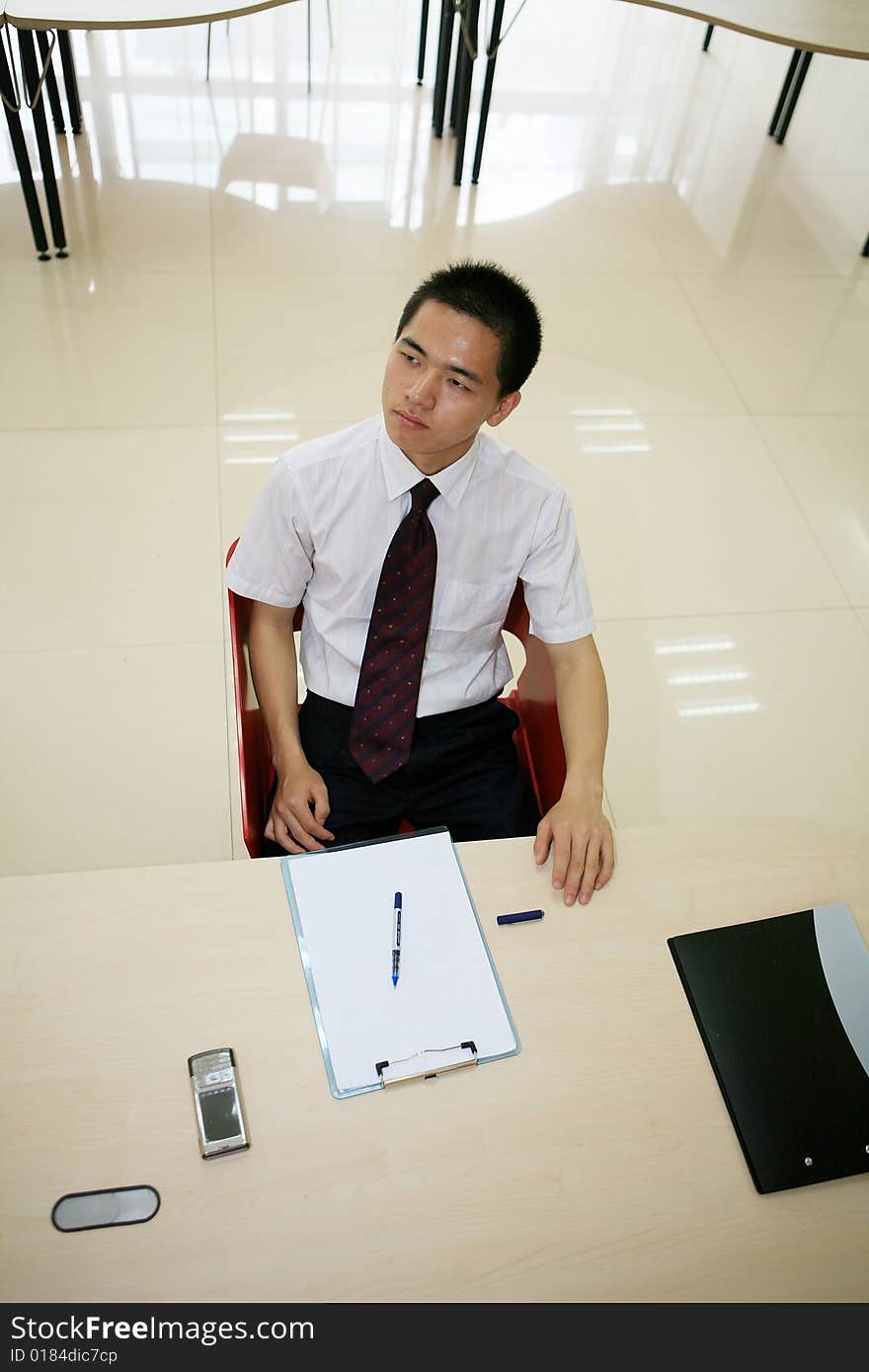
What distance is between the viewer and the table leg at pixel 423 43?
4.53m

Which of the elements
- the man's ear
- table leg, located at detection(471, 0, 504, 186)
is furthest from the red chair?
table leg, located at detection(471, 0, 504, 186)

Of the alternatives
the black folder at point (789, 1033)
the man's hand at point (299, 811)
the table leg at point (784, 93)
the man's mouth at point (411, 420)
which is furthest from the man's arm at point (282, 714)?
the table leg at point (784, 93)

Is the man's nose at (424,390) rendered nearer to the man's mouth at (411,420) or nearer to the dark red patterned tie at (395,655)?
the man's mouth at (411,420)

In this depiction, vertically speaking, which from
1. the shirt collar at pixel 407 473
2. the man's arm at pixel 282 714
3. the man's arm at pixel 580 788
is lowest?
the man's arm at pixel 282 714

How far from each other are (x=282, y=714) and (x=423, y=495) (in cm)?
44

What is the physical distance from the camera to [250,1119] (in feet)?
3.46

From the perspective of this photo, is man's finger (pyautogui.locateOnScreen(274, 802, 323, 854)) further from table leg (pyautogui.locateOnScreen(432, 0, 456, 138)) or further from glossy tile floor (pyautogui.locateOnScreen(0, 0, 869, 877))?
table leg (pyautogui.locateOnScreen(432, 0, 456, 138))

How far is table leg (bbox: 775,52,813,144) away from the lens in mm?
4582

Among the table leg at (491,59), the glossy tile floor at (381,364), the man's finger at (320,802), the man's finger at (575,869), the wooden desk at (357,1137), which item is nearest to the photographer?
the wooden desk at (357,1137)

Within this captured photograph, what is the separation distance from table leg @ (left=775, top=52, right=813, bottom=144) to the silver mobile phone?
5186 mm

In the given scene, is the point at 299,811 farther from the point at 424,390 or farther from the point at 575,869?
the point at 424,390

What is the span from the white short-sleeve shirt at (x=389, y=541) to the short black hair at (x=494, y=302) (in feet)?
0.59

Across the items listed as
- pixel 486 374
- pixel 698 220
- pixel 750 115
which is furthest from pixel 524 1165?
pixel 750 115
